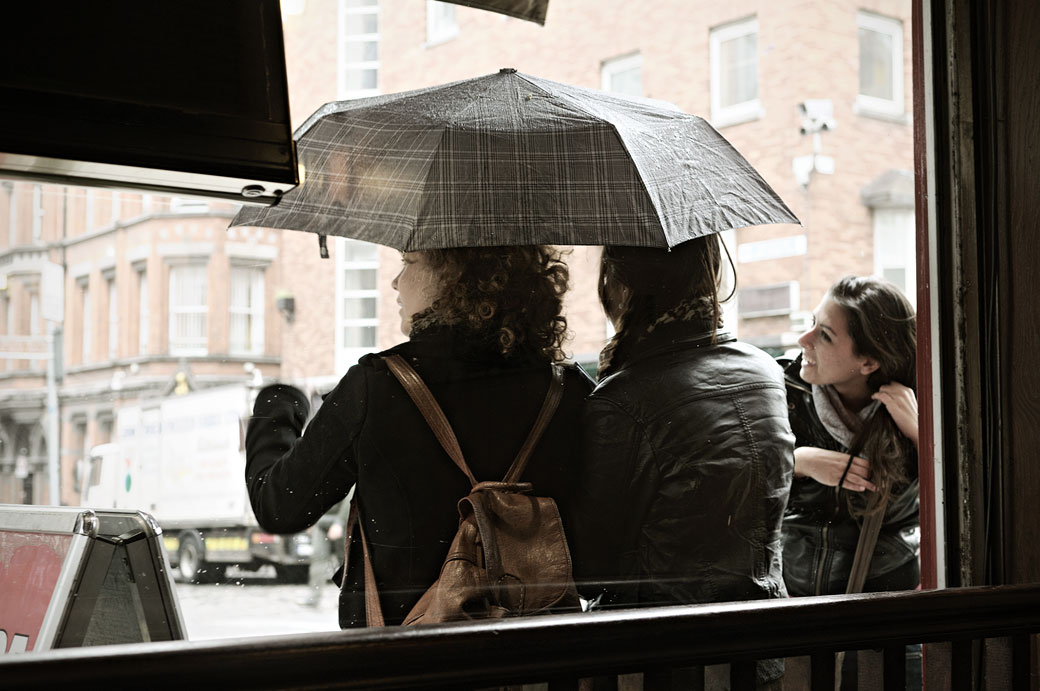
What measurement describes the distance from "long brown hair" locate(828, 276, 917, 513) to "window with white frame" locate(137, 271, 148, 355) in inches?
59.3

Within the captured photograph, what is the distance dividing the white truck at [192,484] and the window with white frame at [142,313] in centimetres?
10

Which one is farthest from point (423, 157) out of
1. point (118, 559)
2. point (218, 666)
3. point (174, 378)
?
point (218, 666)

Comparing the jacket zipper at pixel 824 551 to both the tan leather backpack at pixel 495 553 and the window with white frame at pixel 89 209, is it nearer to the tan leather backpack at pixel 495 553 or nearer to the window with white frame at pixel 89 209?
the tan leather backpack at pixel 495 553

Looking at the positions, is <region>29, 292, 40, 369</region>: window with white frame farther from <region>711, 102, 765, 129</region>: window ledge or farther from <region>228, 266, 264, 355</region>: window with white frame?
<region>711, 102, 765, 129</region>: window ledge

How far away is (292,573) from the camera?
1.78 metres

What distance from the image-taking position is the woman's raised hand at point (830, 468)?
2.32 m

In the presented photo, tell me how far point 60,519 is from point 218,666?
23.8 inches

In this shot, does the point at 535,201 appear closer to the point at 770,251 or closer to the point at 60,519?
the point at 770,251

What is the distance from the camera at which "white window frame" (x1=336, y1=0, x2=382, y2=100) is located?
1.95 meters

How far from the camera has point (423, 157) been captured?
1.85 meters

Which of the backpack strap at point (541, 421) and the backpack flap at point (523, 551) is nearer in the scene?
the backpack flap at point (523, 551)

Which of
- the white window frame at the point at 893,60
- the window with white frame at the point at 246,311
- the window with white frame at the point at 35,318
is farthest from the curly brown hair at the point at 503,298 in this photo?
the white window frame at the point at 893,60

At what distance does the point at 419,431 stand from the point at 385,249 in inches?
13.4

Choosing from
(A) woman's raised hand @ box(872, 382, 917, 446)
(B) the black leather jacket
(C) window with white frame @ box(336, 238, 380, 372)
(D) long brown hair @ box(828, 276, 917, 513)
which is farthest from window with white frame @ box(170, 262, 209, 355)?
(A) woman's raised hand @ box(872, 382, 917, 446)
